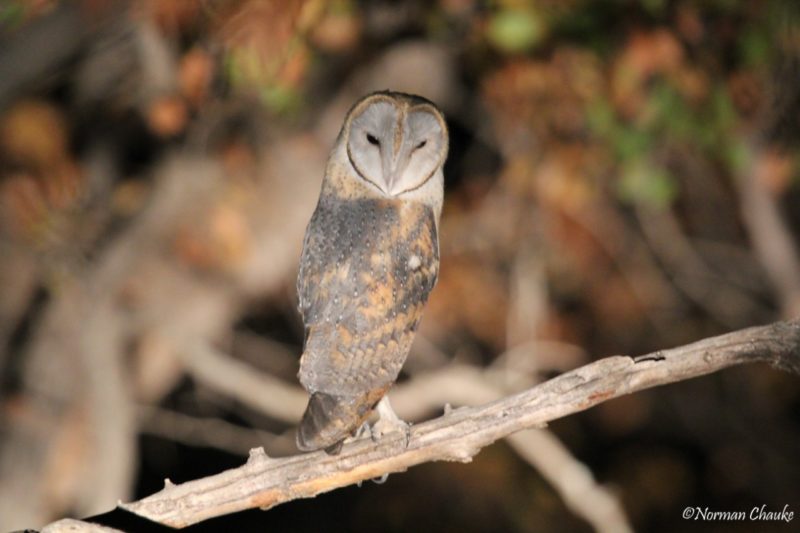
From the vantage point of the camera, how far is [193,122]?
595 centimetres

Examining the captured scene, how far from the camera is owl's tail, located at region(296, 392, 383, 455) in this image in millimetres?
2740

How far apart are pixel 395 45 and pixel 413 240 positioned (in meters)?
3.33

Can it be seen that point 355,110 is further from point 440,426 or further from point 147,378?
point 147,378

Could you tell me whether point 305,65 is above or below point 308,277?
above

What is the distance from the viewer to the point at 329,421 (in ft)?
9.07

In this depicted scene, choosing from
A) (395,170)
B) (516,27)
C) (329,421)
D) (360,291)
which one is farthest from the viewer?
(516,27)

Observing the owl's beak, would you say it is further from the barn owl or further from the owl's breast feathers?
the owl's breast feathers

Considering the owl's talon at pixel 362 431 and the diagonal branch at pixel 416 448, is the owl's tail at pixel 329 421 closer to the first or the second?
the diagonal branch at pixel 416 448

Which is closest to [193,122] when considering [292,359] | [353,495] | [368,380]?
[292,359]

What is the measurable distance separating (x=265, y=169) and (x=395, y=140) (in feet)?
12.0

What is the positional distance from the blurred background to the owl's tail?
2104mm

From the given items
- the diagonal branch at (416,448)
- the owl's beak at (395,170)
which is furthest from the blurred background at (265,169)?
the diagonal branch at (416,448)

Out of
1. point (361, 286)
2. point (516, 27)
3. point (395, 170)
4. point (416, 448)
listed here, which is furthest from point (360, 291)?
point (516, 27)

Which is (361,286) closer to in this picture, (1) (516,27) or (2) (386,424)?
(2) (386,424)
